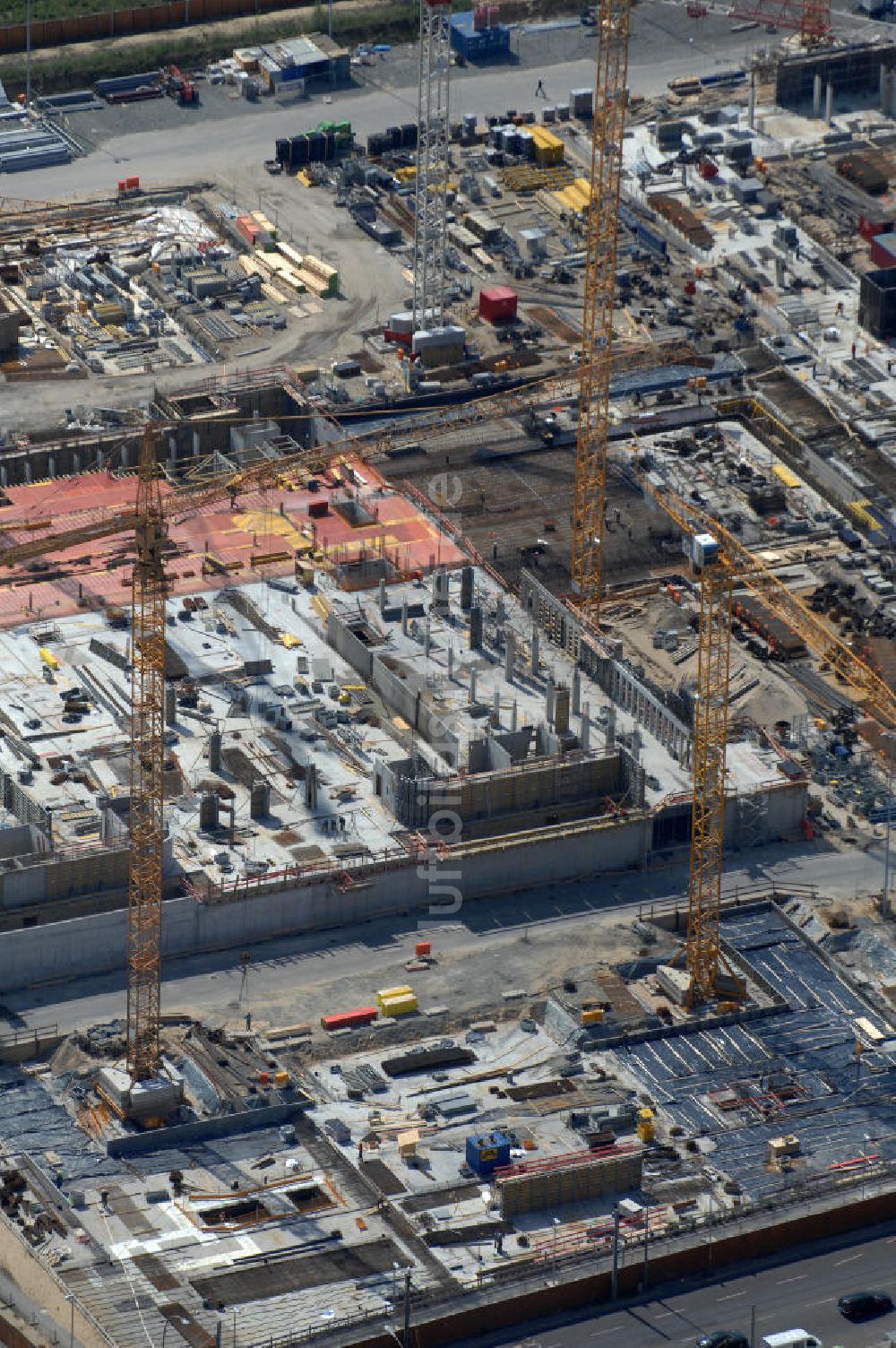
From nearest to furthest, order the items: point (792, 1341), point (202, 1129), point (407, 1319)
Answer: point (407, 1319), point (792, 1341), point (202, 1129)

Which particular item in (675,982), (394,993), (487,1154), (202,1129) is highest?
(487,1154)

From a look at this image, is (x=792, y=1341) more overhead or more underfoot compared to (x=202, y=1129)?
more overhead

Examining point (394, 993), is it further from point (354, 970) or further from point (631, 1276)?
point (631, 1276)

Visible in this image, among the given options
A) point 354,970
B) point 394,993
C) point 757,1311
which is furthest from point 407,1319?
point 354,970

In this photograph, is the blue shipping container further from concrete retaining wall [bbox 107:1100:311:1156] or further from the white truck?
the white truck

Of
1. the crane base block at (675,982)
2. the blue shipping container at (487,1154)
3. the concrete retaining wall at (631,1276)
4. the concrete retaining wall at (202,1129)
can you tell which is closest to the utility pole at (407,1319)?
the concrete retaining wall at (631,1276)

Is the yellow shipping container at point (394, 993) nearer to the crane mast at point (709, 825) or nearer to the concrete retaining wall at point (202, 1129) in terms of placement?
the concrete retaining wall at point (202, 1129)

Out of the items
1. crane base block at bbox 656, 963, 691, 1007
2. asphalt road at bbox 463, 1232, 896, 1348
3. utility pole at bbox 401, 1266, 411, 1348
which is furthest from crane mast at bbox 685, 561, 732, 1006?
utility pole at bbox 401, 1266, 411, 1348
